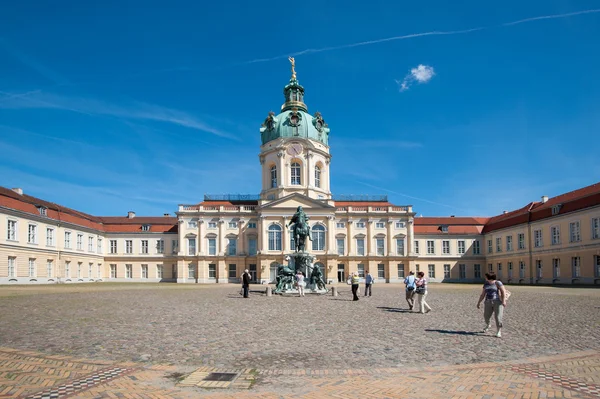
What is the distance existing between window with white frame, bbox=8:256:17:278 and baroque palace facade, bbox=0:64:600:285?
17.7 ft

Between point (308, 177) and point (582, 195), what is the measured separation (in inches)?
1298

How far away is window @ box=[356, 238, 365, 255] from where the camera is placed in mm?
67500

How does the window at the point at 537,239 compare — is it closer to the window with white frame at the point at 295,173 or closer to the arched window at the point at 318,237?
the arched window at the point at 318,237

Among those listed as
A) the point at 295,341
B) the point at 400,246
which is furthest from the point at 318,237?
the point at 295,341

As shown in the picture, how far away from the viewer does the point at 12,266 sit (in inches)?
1885

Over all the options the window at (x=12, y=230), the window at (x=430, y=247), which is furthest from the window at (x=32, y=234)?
the window at (x=430, y=247)

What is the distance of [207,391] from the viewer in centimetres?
720

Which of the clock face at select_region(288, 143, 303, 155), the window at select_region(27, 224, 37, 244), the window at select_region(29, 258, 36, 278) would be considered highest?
the clock face at select_region(288, 143, 303, 155)

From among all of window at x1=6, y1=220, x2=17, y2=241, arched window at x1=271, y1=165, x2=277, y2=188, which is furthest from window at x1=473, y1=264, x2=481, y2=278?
window at x1=6, y1=220, x2=17, y2=241

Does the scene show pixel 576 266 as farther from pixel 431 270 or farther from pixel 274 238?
pixel 274 238

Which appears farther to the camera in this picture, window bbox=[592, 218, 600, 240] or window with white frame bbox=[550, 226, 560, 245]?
window with white frame bbox=[550, 226, 560, 245]

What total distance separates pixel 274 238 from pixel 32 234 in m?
28.4

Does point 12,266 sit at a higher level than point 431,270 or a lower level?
higher

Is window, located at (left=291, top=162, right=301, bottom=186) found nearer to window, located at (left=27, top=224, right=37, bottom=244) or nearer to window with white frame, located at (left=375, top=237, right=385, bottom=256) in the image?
window with white frame, located at (left=375, top=237, right=385, bottom=256)
